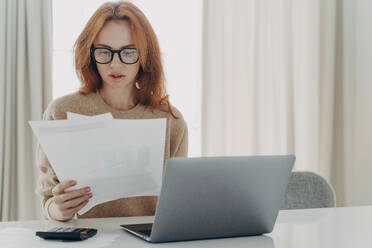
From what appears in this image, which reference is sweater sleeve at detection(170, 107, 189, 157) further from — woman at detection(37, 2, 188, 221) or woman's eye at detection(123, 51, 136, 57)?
woman's eye at detection(123, 51, 136, 57)

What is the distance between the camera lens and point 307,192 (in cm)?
148

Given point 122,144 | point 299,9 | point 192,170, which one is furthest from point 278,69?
point 192,170

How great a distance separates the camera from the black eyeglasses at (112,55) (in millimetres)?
1270

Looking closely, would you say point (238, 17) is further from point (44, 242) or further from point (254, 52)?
point (44, 242)

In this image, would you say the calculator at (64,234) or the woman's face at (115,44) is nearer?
the calculator at (64,234)

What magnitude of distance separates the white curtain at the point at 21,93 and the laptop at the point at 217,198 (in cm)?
180

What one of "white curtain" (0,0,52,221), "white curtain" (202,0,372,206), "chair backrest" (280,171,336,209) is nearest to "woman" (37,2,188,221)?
"chair backrest" (280,171,336,209)

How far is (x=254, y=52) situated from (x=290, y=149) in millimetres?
689

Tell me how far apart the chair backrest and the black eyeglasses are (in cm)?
66

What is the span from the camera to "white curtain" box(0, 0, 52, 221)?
2.46m

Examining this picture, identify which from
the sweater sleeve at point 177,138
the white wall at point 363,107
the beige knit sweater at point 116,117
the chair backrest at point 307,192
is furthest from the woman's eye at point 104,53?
the white wall at point 363,107

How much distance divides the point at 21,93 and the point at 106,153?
1.72 m

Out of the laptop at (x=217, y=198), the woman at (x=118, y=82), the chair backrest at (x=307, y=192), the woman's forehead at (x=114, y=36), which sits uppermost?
the woman's forehead at (x=114, y=36)

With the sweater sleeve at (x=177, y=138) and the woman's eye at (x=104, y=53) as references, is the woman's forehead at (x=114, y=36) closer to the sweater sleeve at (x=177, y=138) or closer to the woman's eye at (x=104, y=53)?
the woman's eye at (x=104, y=53)
